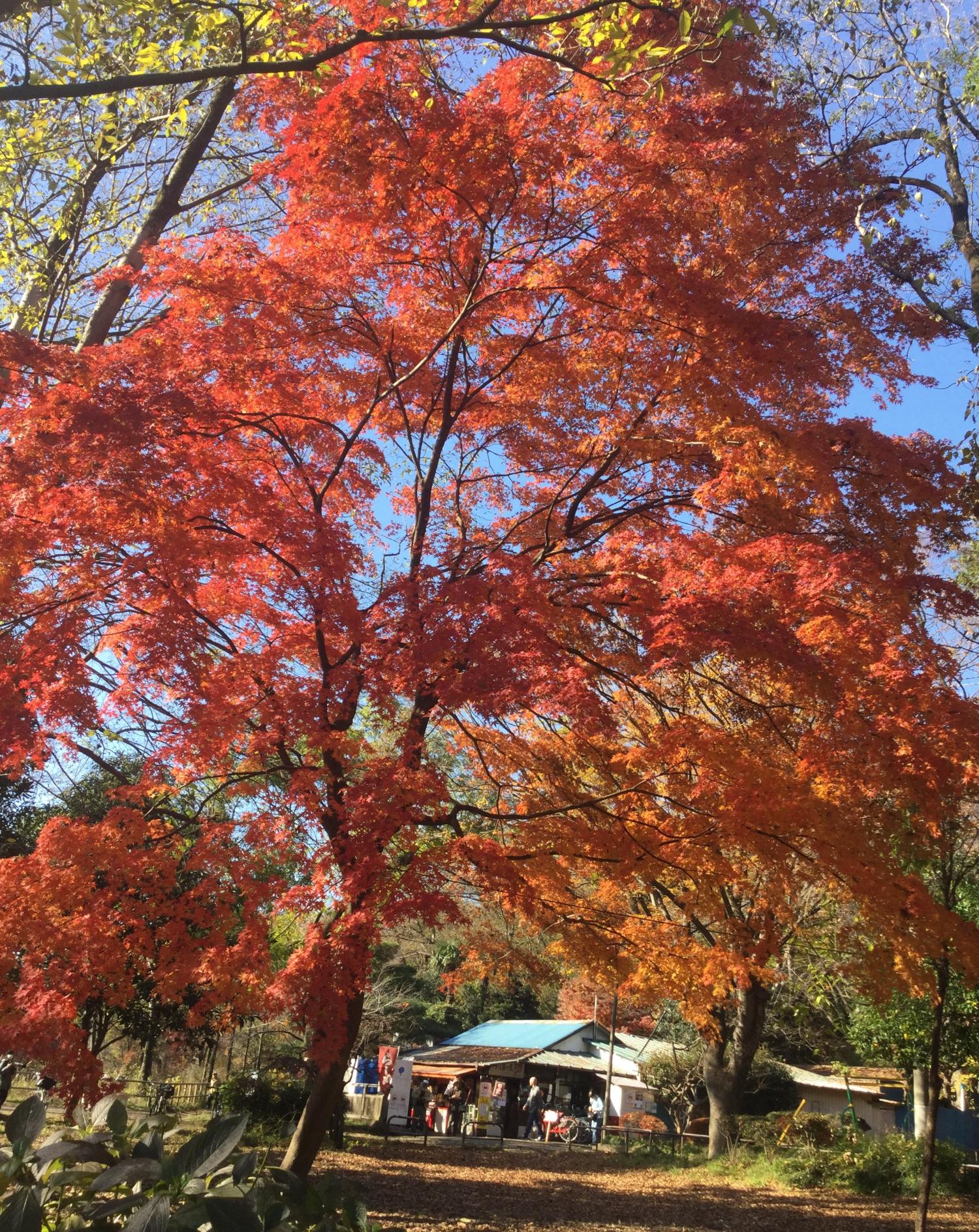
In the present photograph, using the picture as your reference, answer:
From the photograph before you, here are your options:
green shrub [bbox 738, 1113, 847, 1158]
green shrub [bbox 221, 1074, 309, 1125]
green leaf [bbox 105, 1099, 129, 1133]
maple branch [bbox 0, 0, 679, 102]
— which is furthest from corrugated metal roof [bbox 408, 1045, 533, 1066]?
maple branch [bbox 0, 0, 679, 102]

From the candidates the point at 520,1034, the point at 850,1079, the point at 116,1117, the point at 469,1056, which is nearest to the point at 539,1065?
the point at 520,1034

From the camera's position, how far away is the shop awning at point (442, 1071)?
2355 centimetres

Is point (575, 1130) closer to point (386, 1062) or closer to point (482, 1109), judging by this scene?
point (482, 1109)

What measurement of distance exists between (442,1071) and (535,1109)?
2.81m

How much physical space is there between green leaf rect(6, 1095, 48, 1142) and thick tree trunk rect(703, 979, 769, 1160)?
1524 centimetres

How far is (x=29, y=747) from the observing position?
6.11 metres

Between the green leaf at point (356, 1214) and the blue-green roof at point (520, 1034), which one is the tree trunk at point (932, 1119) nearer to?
the green leaf at point (356, 1214)

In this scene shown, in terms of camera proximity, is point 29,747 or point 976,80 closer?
point 29,747

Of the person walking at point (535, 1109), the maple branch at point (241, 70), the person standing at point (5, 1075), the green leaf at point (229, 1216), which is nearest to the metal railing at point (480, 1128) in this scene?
the person walking at point (535, 1109)

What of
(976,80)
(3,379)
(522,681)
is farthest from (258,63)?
(976,80)

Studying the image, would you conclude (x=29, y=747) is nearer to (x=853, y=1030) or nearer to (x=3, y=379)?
(x=3, y=379)

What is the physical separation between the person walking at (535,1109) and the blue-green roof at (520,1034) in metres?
1.04

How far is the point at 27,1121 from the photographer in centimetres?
261

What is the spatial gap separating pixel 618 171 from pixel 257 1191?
7751mm
